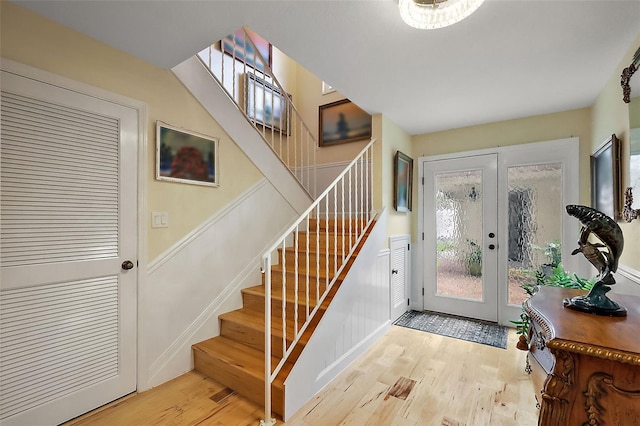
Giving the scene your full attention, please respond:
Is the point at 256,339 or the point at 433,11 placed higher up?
the point at 433,11

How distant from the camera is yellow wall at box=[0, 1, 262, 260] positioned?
4.94 ft

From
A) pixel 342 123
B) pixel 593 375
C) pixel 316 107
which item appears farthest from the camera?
pixel 316 107

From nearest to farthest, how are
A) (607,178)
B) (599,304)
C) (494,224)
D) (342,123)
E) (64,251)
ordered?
(599,304), (64,251), (607,178), (494,224), (342,123)

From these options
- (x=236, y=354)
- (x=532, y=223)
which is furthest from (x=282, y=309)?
(x=532, y=223)

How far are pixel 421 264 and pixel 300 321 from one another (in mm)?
2131

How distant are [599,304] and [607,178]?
1.54 m

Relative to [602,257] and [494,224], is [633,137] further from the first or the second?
[494,224]

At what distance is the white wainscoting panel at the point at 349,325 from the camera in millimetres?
1854

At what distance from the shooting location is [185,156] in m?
2.17

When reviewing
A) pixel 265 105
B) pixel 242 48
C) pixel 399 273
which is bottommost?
pixel 399 273

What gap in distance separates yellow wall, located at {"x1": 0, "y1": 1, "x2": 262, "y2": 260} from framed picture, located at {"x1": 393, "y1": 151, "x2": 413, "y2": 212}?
1.53 metres

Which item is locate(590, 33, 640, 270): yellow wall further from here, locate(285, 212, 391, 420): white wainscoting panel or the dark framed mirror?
locate(285, 212, 391, 420): white wainscoting panel

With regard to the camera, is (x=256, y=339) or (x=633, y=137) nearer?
(x=633, y=137)

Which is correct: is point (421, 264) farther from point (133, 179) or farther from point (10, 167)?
point (10, 167)
